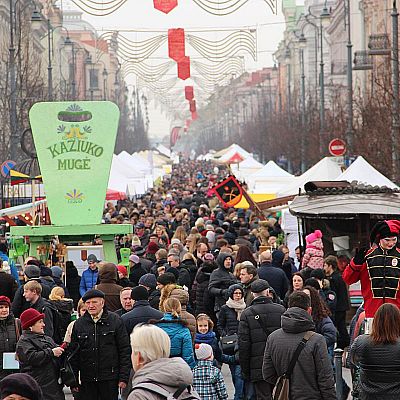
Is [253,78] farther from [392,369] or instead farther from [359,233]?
[392,369]

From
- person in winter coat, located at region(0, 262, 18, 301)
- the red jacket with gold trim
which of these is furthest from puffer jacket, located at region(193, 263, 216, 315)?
the red jacket with gold trim

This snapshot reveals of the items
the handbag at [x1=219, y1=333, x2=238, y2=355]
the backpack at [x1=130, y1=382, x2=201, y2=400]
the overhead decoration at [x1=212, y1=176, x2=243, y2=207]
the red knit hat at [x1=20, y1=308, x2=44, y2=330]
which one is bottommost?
the overhead decoration at [x1=212, y1=176, x2=243, y2=207]

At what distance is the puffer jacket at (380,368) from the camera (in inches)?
351

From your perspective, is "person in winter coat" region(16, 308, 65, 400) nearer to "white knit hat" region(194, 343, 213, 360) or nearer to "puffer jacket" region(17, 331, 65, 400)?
"puffer jacket" region(17, 331, 65, 400)

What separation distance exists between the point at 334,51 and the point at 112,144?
85718 millimetres

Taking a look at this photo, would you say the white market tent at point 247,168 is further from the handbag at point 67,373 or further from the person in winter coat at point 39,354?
the person in winter coat at point 39,354

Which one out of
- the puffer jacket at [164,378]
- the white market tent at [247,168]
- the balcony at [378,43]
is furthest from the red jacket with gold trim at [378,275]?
the white market tent at [247,168]

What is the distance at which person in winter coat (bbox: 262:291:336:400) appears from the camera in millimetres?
9375

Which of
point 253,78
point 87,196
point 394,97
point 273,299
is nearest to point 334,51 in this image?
point 253,78

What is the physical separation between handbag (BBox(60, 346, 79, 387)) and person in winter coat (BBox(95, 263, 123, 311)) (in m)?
2.98

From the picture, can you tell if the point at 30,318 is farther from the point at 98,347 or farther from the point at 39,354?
the point at 98,347

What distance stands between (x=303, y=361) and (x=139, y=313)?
2.22 m

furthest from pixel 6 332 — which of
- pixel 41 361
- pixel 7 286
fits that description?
pixel 7 286

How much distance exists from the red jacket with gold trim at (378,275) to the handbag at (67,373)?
241 cm
